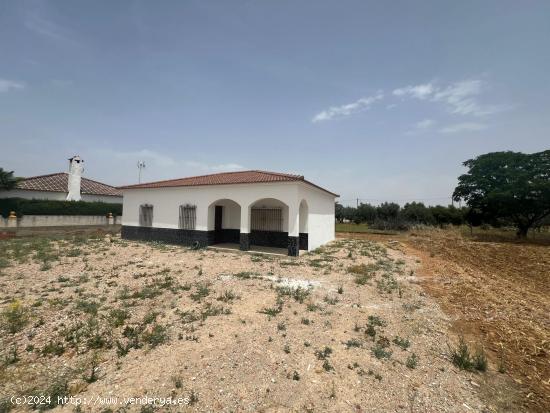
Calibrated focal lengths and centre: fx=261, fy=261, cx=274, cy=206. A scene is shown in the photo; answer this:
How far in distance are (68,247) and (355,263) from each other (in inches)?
522

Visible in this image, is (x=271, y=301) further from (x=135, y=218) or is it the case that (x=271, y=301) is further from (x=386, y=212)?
(x=386, y=212)

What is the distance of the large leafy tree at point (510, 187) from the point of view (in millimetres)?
20250

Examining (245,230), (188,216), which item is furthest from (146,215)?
(245,230)

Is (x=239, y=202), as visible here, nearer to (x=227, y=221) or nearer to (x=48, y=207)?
(x=227, y=221)

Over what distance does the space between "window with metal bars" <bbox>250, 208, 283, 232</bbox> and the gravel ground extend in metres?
6.31

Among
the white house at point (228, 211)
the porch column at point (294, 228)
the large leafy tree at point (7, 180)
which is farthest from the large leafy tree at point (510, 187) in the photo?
the large leafy tree at point (7, 180)

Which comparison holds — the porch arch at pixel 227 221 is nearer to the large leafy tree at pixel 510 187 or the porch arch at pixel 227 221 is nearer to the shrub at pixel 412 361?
the shrub at pixel 412 361

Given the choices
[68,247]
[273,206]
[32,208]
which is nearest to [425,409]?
[273,206]

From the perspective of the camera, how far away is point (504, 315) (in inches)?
228

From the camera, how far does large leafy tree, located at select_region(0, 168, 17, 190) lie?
1954 centimetres

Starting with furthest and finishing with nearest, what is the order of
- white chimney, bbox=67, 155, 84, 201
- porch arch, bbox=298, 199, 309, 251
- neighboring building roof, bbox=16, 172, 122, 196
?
white chimney, bbox=67, 155, 84, 201 < neighboring building roof, bbox=16, 172, 122, 196 < porch arch, bbox=298, 199, 309, 251

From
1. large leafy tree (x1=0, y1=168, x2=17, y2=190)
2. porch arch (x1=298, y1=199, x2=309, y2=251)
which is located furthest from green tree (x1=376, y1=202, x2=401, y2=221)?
large leafy tree (x1=0, y1=168, x2=17, y2=190)

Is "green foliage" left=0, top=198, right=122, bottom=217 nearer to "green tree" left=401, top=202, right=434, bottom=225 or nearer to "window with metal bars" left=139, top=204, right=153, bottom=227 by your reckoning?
"window with metal bars" left=139, top=204, right=153, bottom=227

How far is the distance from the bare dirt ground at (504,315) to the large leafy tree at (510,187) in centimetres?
987
